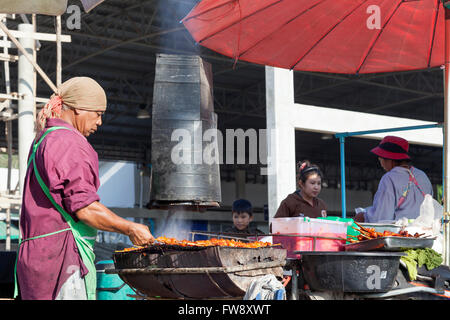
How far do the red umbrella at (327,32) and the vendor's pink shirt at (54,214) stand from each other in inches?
92.3

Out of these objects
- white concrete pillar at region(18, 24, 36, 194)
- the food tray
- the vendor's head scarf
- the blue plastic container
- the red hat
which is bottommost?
the blue plastic container

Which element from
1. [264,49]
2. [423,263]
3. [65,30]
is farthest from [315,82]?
[423,263]

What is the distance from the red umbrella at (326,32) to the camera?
4.61 metres

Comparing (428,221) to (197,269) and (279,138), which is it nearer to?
(197,269)

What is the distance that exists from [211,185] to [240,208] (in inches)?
20.6

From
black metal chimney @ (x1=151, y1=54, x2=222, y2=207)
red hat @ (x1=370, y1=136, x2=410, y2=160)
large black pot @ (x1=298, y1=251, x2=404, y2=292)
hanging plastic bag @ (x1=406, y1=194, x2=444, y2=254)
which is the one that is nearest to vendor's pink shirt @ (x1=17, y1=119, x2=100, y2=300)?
large black pot @ (x1=298, y1=251, x2=404, y2=292)

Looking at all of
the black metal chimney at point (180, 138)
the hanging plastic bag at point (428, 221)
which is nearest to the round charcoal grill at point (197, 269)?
the hanging plastic bag at point (428, 221)

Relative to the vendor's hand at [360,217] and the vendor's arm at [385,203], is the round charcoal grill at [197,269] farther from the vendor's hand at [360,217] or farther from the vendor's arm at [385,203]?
the vendor's hand at [360,217]

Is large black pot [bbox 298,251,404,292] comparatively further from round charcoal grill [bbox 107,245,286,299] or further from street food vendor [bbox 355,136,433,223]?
street food vendor [bbox 355,136,433,223]

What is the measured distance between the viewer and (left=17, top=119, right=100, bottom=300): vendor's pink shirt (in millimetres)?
2355

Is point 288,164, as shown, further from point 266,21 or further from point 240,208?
point 266,21

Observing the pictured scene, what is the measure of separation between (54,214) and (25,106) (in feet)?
19.7

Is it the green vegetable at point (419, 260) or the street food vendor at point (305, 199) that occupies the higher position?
the street food vendor at point (305, 199)

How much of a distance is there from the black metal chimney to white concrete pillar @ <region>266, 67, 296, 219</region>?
25.9 inches
